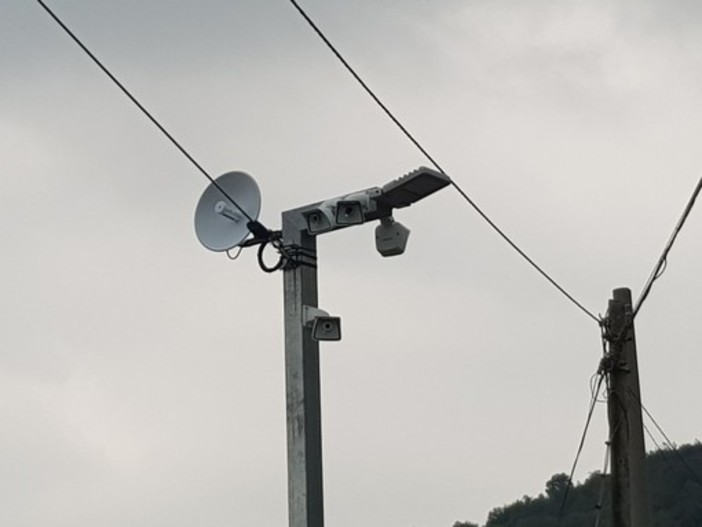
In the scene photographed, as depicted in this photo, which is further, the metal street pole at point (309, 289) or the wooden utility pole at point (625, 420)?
the wooden utility pole at point (625, 420)

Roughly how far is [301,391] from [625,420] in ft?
13.8

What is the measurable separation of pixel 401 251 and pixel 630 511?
397 cm

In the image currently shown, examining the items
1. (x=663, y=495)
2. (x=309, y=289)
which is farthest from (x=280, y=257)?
(x=663, y=495)

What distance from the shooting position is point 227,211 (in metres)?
13.5

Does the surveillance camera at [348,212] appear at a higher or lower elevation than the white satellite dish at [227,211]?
lower

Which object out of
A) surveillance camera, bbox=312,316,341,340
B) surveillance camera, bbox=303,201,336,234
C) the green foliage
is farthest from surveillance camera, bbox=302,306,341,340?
the green foliage

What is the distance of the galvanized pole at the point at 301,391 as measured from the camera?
12.1m

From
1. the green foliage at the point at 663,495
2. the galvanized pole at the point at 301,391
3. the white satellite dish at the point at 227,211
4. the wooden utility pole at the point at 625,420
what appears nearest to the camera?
the galvanized pole at the point at 301,391

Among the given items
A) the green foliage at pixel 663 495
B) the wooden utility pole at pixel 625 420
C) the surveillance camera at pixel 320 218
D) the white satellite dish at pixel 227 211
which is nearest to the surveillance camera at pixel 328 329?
the surveillance camera at pixel 320 218

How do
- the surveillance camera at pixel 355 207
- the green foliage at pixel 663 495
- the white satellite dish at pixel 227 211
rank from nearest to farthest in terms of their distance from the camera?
the surveillance camera at pixel 355 207 < the white satellite dish at pixel 227 211 < the green foliage at pixel 663 495

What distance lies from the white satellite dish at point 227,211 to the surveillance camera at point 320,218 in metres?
A: 0.70

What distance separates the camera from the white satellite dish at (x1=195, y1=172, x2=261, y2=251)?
43.9ft

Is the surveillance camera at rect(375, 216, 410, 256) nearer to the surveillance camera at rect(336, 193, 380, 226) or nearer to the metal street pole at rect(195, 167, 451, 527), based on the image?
the metal street pole at rect(195, 167, 451, 527)

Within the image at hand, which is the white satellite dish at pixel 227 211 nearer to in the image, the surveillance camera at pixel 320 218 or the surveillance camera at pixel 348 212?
the surveillance camera at pixel 320 218
